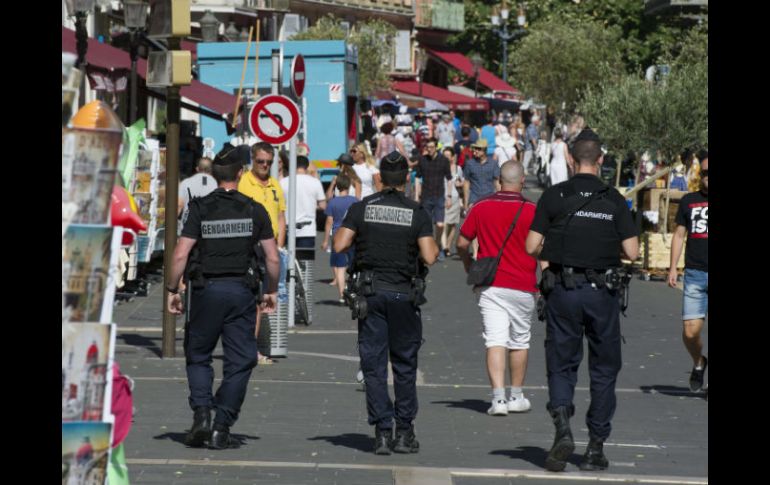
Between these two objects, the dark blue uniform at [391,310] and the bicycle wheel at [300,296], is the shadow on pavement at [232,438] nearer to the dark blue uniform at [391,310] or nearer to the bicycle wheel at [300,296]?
the dark blue uniform at [391,310]

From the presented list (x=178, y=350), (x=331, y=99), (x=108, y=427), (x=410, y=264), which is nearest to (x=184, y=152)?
(x=331, y=99)

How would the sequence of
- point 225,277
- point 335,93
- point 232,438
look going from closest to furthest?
point 225,277 < point 232,438 < point 335,93

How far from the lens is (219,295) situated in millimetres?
9508

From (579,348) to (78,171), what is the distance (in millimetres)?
4623

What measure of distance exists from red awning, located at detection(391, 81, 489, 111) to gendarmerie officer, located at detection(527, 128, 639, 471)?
192 ft

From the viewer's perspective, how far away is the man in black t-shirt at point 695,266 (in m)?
12.0

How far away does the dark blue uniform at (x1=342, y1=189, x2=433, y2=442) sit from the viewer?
9.48 meters

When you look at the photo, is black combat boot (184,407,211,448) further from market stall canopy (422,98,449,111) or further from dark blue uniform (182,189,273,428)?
market stall canopy (422,98,449,111)

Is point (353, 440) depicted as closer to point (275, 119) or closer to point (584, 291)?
point (584, 291)

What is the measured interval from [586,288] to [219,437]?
7.26ft

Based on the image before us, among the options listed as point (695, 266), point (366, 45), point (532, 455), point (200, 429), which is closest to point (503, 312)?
point (695, 266)

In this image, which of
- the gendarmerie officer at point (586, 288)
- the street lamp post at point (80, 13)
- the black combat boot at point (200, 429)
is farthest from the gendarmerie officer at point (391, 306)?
the street lamp post at point (80, 13)

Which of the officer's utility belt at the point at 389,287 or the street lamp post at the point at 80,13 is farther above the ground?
the street lamp post at the point at 80,13

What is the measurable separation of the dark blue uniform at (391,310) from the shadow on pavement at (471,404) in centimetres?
192
